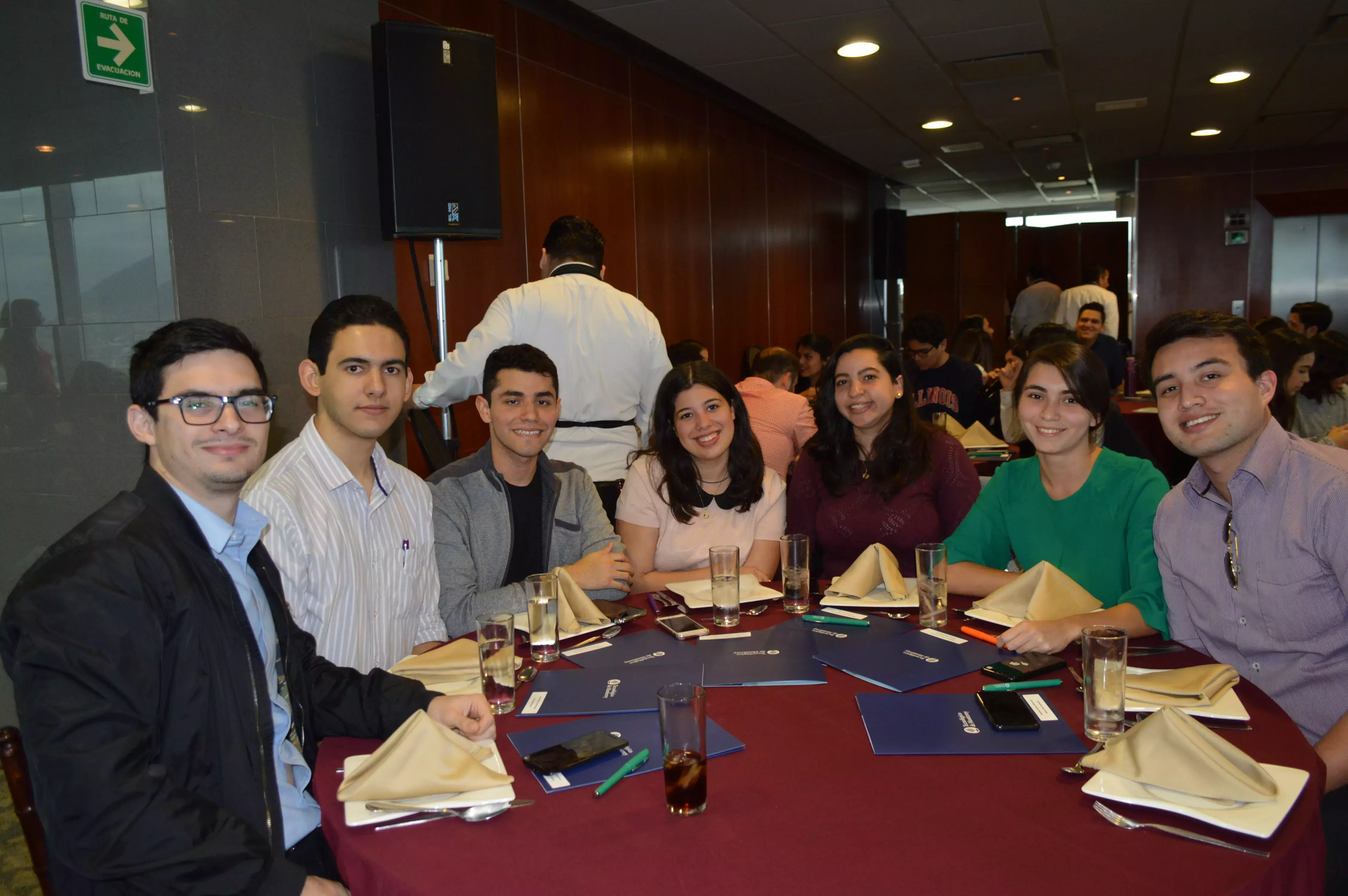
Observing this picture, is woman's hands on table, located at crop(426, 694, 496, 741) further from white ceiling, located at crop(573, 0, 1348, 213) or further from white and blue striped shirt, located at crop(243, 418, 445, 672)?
white ceiling, located at crop(573, 0, 1348, 213)

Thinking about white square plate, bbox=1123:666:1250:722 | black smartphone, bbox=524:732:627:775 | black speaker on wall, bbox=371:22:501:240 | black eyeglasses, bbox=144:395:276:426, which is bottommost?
white square plate, bbox=1123:666:1250:722

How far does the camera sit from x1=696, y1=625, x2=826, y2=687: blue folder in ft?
5.56

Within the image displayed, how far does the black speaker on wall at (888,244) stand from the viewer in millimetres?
11297

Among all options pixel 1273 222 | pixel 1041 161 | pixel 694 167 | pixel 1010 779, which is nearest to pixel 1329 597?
pixel 1010 779

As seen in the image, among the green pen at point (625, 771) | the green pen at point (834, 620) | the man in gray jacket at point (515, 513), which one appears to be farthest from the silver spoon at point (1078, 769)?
the man in gray jacket at point (515, 513)

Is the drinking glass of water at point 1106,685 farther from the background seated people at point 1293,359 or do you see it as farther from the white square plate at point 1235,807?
the background seated people at point 1293,359

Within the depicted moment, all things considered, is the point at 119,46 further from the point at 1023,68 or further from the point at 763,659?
the point at 1023,68

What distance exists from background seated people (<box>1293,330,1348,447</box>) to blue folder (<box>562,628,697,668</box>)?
439 cm

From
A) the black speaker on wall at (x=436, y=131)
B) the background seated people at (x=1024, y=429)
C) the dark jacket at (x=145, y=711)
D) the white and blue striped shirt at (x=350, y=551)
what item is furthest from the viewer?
the black speaker on wall at (x=436, y=131)

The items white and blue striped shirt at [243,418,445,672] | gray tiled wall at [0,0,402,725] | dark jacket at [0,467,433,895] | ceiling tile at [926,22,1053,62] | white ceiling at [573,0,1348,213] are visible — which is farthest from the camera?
ceiling tile at [926,22,1053,62]

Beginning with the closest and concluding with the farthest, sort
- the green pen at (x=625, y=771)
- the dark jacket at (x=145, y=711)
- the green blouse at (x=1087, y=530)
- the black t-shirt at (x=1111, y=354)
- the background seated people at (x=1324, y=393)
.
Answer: the dark jacket at (x=145, y=711)
the green pen at (x=625, y=771)
the green blouse at (x=1087, y=530)
the background seated people at (x=1324, y=393)
the black t-shirt at (x=1111, y=354)

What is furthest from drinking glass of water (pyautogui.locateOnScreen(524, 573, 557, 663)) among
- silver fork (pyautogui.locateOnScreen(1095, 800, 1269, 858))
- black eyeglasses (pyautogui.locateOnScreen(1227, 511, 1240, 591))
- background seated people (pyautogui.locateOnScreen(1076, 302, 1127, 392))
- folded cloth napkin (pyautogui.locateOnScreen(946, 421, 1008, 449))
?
background seated people (pyautogui.locateOnScreen(1076, 302, 1127, 392))

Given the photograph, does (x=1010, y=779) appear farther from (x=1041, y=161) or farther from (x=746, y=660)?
(x=1041, y=161)

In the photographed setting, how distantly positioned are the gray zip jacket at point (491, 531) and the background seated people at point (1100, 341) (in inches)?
151
